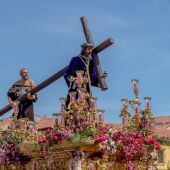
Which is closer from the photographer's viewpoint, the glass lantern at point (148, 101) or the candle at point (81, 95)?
the candle at point (81, 95)

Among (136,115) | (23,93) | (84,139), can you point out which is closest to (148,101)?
(136,115)

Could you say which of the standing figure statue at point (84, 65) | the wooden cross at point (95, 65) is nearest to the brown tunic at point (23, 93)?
the wooden cross at point (95, 65)

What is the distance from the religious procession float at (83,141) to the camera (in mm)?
11922

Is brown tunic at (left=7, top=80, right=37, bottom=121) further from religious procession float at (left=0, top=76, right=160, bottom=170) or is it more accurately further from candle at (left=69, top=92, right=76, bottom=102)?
candle at (left=69, top=92, right=76, bottom=102)

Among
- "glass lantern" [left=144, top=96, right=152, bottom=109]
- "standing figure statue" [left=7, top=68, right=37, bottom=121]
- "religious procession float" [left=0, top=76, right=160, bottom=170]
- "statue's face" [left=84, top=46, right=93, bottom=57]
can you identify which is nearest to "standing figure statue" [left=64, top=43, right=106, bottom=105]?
"statue's face" [left=84, top=46, right=93, bottom=57]

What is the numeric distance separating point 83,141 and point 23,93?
4.90 m

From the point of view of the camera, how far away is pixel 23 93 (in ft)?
52.9

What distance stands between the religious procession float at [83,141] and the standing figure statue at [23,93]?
62.8 inches

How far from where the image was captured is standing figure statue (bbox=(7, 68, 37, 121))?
15852mm

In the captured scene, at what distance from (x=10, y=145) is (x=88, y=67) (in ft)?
9.76

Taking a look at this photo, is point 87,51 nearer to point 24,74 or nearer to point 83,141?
point 83,141

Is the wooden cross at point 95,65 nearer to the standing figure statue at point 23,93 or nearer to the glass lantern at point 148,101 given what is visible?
the standing figure statue at point 23,93

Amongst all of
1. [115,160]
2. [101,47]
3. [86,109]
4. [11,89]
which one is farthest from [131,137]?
[11,89]

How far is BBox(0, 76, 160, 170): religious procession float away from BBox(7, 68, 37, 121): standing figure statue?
5.23 ft
